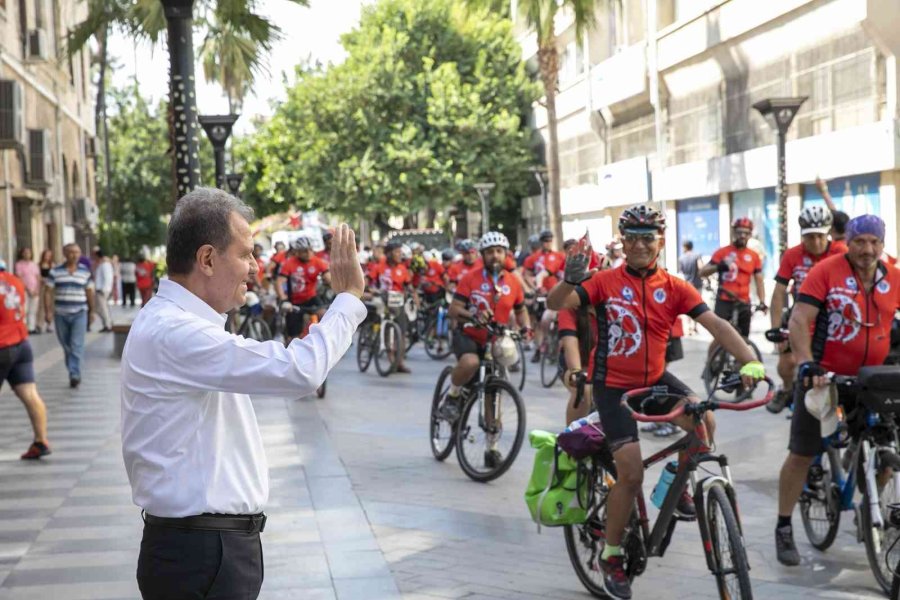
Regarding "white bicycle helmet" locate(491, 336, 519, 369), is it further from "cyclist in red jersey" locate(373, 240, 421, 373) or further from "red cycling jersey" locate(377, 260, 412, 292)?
"red cycling jersey" locate(377, 260, 412, 292)

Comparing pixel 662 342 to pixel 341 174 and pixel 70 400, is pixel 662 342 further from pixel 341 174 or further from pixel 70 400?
pixel 341 174

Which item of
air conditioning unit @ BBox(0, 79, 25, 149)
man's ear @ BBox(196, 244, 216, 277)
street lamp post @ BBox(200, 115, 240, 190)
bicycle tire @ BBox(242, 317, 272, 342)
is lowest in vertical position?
bicycle tire @ BBox(242, 317, 272, 342)

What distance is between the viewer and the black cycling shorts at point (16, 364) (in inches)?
401

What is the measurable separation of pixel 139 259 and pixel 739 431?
28514mm

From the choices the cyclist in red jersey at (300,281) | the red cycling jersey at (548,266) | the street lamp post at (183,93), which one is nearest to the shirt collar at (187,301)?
the street lamp post at (183,93)

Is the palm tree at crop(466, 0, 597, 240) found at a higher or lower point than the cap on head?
higher

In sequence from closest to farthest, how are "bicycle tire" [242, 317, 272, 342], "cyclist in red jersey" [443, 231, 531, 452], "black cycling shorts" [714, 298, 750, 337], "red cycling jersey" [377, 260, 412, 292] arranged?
1. "cyclist in red jersey" [443, 231, 531, 452]
2. "black cycling shorts" [714, 298, 750, 337]
3. "bicycle tire" [242, 317, 272, 342]
4. "red cycling jersey" [377, 260, 412, 292]

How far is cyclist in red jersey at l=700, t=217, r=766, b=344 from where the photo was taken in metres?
13.6

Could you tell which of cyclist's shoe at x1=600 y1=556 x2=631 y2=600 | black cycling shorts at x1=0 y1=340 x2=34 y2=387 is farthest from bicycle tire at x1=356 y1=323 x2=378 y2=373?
cyclist's shoe at x1=600 y1=556 x2=631 y2=600

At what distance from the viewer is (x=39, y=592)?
6.31m

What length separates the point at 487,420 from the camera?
9.60 m

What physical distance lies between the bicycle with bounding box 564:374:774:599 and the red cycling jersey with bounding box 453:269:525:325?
426 cm

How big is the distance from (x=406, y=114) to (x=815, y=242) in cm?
3466

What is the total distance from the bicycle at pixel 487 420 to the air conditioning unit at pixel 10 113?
15239 mm
